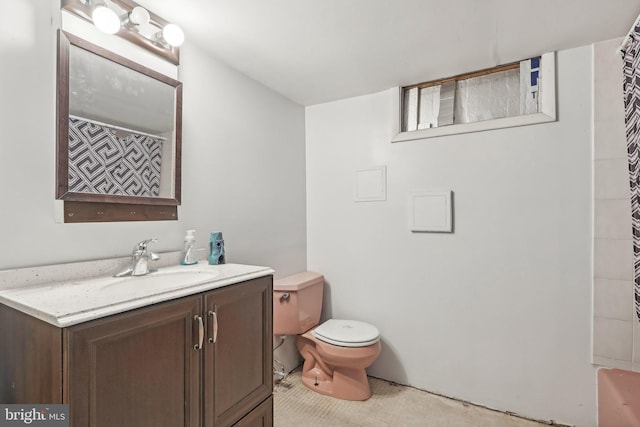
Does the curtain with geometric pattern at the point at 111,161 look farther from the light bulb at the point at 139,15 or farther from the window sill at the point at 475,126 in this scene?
the window sill at the point at 475,126

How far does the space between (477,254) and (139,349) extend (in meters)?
1.90

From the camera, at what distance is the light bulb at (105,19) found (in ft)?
3.98

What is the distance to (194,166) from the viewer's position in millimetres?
1706

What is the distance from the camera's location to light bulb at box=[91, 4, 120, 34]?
1.21m

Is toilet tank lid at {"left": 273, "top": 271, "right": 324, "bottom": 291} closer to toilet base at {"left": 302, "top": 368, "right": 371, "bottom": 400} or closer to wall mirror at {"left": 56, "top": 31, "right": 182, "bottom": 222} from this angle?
toilet base at {"left": 302, "top": 368, "right": 371, "bottom": 400}

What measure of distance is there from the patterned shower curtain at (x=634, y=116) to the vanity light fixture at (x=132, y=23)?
2012mm

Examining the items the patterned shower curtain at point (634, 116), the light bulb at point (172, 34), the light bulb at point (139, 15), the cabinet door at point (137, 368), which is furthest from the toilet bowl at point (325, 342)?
the light bulb at point (139, 15)

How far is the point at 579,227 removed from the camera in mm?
1771

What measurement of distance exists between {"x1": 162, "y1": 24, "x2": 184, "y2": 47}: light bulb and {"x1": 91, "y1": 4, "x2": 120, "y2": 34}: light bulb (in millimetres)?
208

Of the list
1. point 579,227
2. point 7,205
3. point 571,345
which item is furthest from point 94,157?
point 571,345

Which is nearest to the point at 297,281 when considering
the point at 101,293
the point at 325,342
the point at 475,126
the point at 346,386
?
the point at 325,342

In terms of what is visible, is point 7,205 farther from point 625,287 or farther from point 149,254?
point 625,287

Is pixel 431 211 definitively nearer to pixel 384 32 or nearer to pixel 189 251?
pixel 384 32

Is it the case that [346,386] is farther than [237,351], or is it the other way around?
[346,386]
